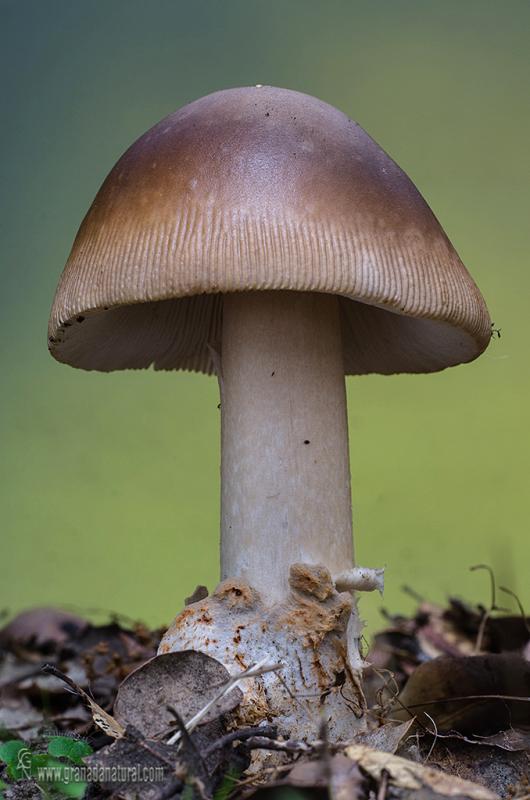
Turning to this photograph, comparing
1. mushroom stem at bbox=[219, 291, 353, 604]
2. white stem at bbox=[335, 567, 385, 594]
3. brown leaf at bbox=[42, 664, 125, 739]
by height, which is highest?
mushroom stem at bbox=[219, 291, 353, 604]

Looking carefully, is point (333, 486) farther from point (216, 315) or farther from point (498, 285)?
point (498, 285)

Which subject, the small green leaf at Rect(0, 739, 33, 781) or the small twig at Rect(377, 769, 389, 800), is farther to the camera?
the small green leaf at Rect(0, 739, 33, 781)

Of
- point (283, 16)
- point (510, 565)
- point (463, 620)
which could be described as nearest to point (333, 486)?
point (510, 565)

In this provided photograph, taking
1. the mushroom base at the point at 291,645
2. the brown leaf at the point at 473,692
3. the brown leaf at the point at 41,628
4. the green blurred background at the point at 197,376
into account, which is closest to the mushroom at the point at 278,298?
the mushroom base at the point at 291,645

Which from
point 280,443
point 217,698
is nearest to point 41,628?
point 280,443

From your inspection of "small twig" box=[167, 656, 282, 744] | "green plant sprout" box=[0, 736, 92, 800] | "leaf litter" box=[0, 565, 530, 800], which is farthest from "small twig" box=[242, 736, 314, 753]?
"green plant sprout" box=[0, 736, 92, 800]

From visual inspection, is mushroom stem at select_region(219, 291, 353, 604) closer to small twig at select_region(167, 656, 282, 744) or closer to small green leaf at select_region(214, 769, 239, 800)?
small twig at select_region(167, 656, 282, 744)

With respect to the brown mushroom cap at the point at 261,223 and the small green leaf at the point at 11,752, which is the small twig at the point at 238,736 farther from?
the brown mushroom cap at the point at 261,223

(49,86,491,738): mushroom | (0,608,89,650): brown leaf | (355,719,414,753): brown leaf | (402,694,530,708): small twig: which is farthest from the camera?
(0,608,89,650): brown leaf
